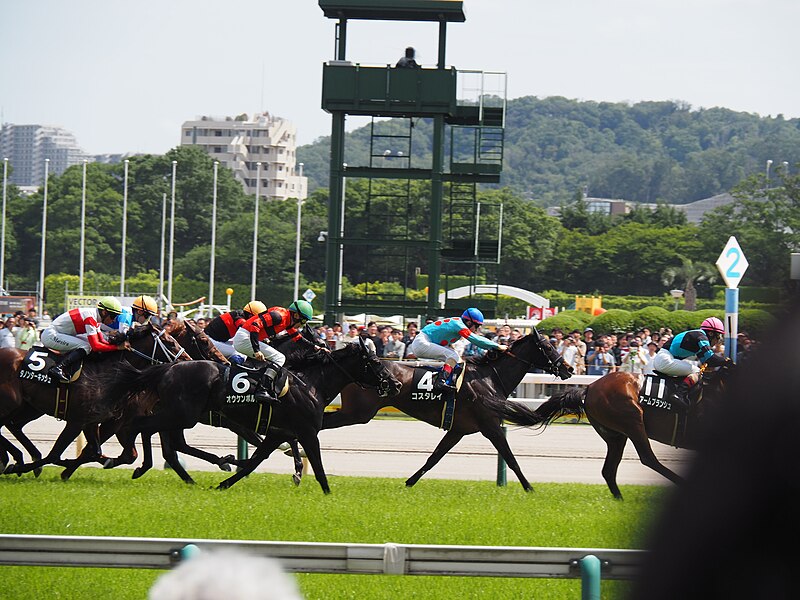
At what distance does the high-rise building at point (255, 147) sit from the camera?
529 feet

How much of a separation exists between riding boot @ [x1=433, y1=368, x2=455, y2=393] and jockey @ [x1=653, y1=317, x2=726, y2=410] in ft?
6.94

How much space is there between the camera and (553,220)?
326ft

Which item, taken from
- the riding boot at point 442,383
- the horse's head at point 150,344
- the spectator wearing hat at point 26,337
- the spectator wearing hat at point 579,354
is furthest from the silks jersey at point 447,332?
the spectator wearing hat at point 26,337

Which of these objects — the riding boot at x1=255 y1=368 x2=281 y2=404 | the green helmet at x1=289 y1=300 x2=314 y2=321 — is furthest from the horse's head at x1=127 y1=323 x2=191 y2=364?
the riding boot at x1=255 y1=368 x2=281 y2=404

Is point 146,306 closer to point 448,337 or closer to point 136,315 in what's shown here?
point 136,315

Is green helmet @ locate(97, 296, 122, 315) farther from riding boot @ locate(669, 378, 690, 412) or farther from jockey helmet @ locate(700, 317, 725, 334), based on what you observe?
jockey helmet @ locate(700, 317, 725, 334)

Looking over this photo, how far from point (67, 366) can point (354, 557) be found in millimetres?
6863

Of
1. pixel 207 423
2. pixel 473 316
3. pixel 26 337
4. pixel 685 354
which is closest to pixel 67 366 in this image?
pixel 207 423

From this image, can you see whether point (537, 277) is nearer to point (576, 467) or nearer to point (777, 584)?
point (576, 467)

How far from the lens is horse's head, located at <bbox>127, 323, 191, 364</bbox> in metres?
12.3

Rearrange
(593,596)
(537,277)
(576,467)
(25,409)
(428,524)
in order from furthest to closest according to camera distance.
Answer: (537,277), (576,467), (25,409), (428,524), (593,596)

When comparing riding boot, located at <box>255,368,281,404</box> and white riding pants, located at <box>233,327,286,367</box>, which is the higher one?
white riding pants, located at <box>233,327,286,367</box>

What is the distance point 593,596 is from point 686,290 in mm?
78017

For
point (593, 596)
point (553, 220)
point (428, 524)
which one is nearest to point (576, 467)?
point (428, 524)
